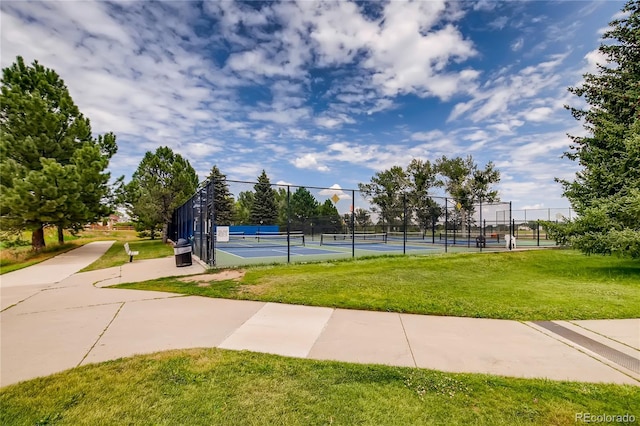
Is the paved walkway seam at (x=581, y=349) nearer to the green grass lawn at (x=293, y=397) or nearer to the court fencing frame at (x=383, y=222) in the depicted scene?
the green grass lawn at (x=293, y=397)

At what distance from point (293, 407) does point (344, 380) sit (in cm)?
56

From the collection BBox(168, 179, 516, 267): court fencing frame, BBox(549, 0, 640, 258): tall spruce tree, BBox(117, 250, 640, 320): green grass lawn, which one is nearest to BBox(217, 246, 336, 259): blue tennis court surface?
BBox(168, 179, 516, 267): court fencing frame

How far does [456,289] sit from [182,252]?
8.51 meters

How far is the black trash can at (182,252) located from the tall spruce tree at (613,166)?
10290 millimetres

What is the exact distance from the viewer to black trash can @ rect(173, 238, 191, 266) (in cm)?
1006

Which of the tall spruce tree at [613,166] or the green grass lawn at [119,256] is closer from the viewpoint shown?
the tall spruce tree at [613,166]

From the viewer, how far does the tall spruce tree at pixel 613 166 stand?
3.33m

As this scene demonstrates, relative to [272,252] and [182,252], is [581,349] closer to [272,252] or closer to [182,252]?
[182,252]

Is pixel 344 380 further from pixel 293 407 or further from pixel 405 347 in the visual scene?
pixel 405 347

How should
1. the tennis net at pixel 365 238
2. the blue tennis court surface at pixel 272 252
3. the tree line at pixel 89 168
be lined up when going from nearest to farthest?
the tree line at pixel 89 168 → the blue tennis court surface at pixel 272 252 → the tennis net at pixel 365 238

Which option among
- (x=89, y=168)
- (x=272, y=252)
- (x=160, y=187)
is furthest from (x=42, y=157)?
(x=272, y=252)

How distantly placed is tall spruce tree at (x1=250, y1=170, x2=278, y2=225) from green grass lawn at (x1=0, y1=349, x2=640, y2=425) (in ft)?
41.6

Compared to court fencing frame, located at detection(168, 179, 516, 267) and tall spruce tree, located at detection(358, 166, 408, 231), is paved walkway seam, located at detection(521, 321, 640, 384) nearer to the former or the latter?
court fencing frame, located at detection(168, 179, 516, 267)

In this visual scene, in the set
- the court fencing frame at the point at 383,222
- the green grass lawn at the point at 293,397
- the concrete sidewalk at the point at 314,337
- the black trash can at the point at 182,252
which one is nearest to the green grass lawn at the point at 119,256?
the court fencing frame at the point at 383,222
